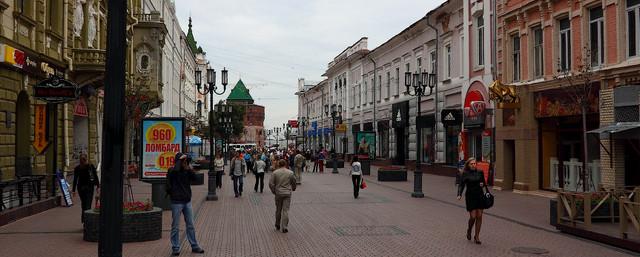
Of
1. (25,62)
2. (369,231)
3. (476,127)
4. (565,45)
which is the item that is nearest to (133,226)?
(369,231)

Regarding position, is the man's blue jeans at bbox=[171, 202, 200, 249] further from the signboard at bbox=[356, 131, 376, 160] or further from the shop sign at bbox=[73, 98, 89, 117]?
the signboard at bbox=[356, 131, 376, 160]

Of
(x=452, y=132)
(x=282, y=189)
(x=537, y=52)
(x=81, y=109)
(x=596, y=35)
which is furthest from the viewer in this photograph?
(x=452, y=132)

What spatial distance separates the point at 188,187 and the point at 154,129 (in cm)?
668

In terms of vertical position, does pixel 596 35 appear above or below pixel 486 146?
above

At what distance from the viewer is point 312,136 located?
81625mm

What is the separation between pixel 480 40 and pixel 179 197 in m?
22.1

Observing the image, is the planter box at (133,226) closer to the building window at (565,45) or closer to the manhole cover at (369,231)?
the manhole cover at (369,231)

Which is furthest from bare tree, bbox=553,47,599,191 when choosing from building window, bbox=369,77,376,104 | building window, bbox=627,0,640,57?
building window, bbox=369,77,376,104

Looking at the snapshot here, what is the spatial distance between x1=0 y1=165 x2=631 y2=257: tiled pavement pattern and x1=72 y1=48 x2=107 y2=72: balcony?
7382mm

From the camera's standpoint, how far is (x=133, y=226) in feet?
36.9

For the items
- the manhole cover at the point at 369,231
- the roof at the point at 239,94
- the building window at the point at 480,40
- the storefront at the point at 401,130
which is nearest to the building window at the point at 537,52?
the building window at the point at 480,40

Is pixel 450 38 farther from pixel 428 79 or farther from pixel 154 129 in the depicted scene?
pixel 154 129

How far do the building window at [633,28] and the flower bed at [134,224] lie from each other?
44.5ft

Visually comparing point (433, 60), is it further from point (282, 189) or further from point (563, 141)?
point (282, 189)
